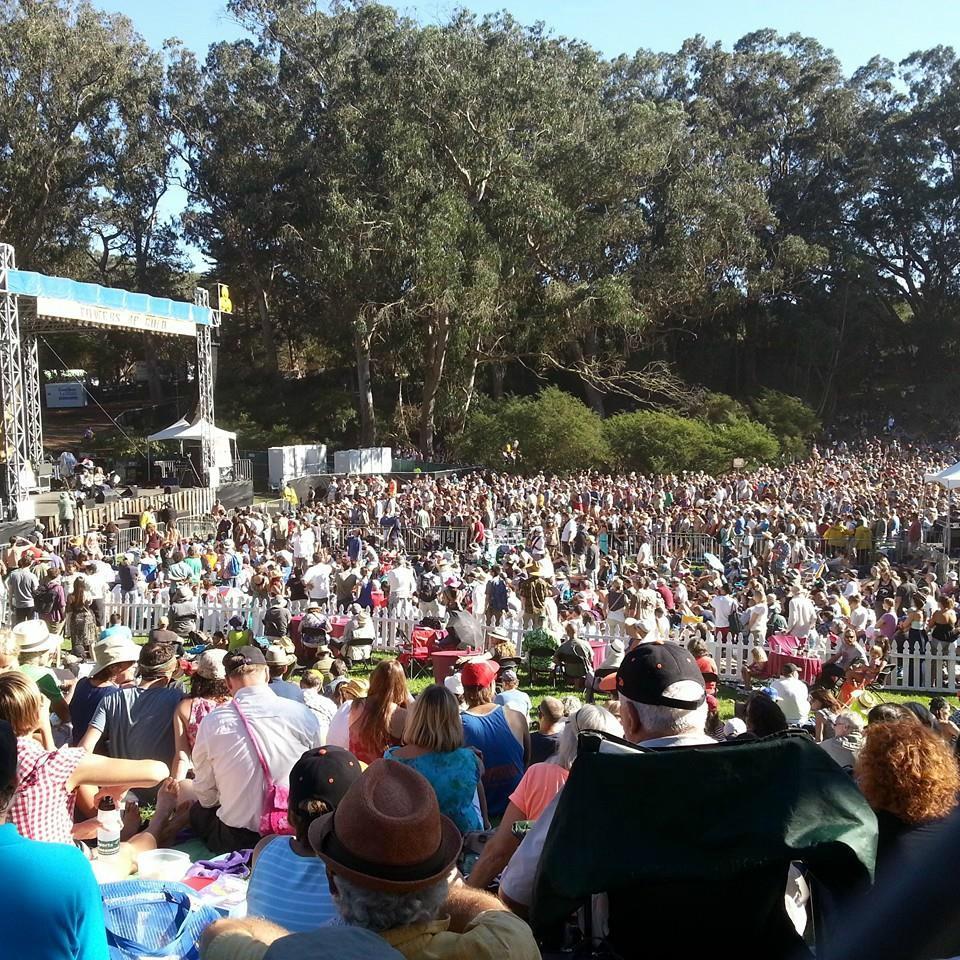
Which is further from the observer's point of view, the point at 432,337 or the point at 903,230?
the point at 903,230

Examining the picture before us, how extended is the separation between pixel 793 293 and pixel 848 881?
48.0 metres

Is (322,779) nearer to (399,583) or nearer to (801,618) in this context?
(801,618)

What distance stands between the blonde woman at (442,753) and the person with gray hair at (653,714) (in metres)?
1.19

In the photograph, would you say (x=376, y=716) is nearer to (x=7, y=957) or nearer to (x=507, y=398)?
(x=7, y=957)

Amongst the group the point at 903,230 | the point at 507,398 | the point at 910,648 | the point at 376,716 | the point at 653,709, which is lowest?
the point at 910,648

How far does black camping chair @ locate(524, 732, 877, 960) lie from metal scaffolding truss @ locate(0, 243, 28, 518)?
2067 cm

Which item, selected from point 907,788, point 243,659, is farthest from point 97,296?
point 907,788

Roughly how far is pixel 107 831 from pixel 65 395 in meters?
48.8

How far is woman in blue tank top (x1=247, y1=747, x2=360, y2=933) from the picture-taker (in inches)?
106

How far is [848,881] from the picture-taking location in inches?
87.7

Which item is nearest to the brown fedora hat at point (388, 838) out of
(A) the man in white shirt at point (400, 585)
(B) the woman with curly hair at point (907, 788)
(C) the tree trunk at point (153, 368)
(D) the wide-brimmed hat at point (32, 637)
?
(B) the woman with curly hair at point (907, 788)

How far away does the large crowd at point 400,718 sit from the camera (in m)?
2.12

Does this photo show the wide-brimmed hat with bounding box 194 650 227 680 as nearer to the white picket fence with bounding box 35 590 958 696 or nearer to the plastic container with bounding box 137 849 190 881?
the plastic container with bounding box 137 849 190 881

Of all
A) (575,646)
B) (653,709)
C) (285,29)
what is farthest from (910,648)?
(285,29)
